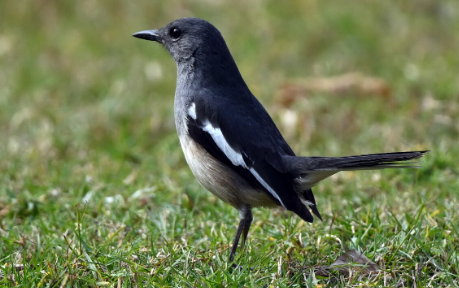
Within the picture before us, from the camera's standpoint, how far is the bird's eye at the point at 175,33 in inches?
225

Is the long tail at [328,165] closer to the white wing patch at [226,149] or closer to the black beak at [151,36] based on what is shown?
the white wing patch at [226,149]

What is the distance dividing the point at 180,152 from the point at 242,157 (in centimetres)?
360

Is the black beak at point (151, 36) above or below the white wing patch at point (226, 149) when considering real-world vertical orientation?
above

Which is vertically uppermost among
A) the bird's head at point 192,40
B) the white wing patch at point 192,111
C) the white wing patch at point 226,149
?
the bird's head at point 192,40

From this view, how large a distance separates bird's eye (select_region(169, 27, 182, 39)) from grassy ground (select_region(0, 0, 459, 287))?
57.7 inches

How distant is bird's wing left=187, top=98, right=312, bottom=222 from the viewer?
4.45 m

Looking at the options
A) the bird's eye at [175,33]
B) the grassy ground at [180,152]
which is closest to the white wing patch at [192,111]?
the grassy ground at [180,152]

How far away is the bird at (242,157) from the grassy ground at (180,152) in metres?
0.35

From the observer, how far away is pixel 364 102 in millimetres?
9453

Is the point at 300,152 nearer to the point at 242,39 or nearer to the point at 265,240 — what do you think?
the point at 265,240

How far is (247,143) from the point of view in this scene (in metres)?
4.62

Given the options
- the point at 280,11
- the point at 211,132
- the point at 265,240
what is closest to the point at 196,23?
the point at 211,132

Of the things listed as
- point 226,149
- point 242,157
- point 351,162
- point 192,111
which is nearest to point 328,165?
point 351,162

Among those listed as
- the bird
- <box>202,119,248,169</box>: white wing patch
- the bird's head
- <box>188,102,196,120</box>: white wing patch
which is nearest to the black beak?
the bird's head
